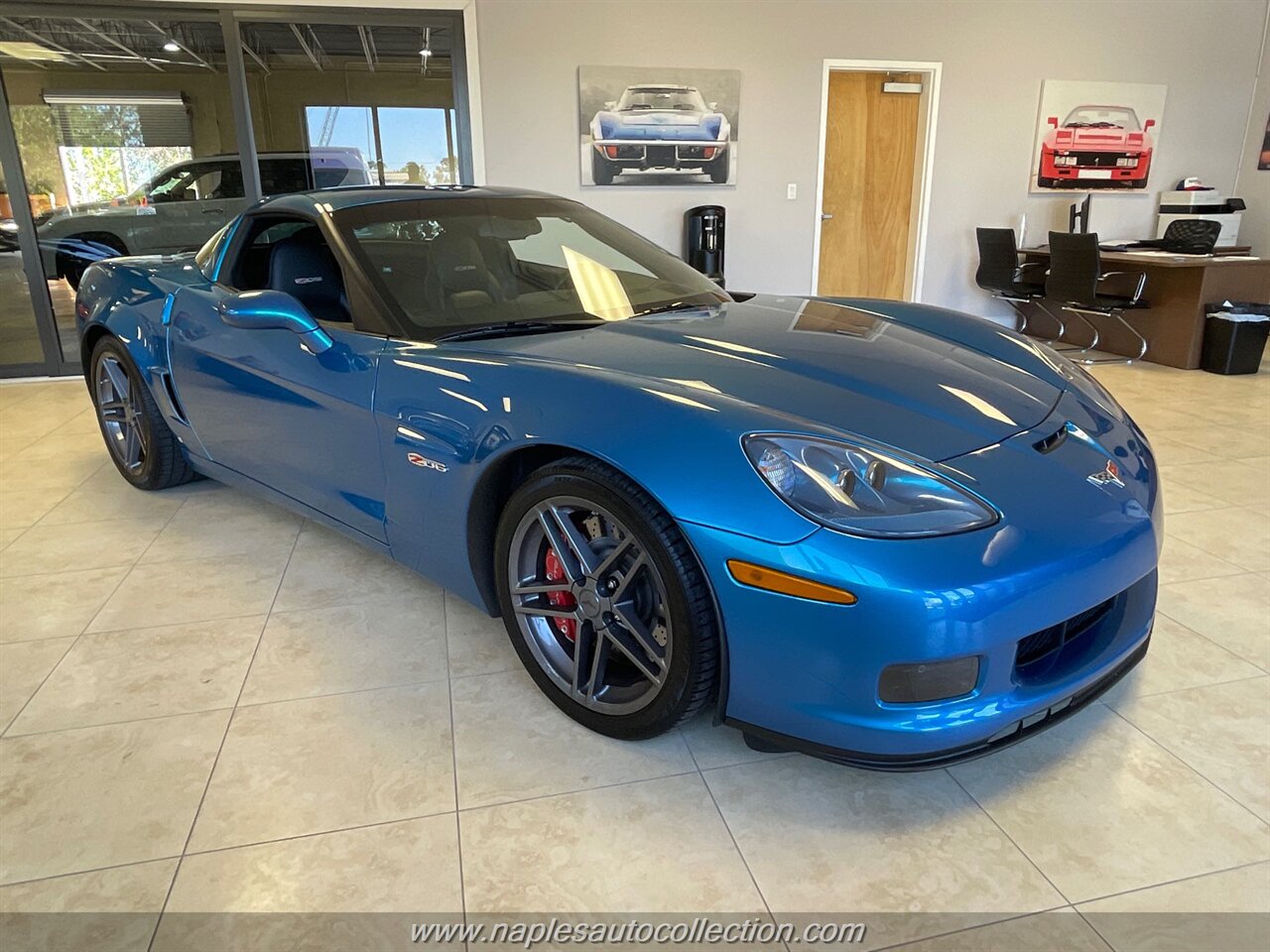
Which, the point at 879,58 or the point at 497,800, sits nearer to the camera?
the point at 497,800

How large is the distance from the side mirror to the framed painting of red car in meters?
7.06

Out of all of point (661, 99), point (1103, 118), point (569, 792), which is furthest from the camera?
point (1103, 118)

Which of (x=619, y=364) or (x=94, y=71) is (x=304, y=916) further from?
(x=94, y=71)

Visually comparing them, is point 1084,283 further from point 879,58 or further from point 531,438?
point 531,438

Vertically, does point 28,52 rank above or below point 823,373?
above

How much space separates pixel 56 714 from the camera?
1923mm

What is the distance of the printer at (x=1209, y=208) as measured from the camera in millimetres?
7102

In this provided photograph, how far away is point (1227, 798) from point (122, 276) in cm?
363

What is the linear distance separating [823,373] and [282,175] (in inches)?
221

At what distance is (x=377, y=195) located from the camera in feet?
7.97

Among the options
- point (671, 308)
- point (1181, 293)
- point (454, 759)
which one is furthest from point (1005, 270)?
point (454, 759)

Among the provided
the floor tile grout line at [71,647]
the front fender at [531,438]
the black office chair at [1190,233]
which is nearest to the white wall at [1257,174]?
the black office chair at [1190,233]

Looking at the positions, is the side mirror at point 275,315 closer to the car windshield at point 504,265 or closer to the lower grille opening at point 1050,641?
the car windshield at point 504,265

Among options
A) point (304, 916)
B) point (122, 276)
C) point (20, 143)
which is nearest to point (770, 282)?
point (122, 276)
